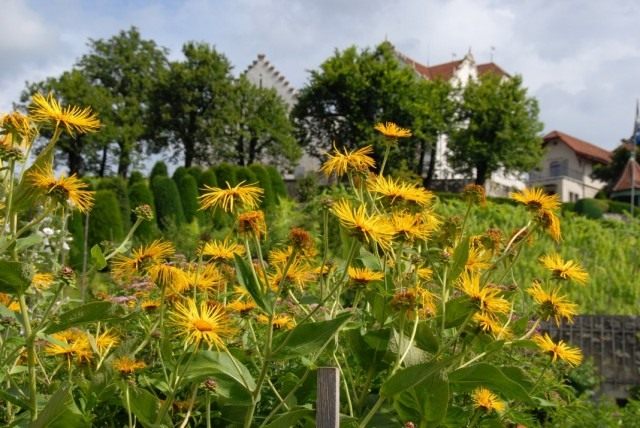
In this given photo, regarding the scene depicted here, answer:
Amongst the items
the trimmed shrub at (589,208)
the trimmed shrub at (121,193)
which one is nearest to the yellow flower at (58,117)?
the trimmed shrub at (121,193)

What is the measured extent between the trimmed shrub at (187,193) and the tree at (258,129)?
19.7 m

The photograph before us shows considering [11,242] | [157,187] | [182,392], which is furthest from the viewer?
[157,187]

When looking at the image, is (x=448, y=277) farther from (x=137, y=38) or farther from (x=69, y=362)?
(x=137, y=38)

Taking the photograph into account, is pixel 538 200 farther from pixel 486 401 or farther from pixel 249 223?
pixel 249 223

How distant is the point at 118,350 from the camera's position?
1.79 meters

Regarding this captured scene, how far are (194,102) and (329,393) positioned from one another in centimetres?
3830

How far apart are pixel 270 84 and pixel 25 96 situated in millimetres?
13420

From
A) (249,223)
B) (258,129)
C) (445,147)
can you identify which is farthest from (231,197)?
(445,147)

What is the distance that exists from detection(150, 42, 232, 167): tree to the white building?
16.8 feet

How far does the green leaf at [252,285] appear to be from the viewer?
1.54 m

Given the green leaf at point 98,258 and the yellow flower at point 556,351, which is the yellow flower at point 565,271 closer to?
the yellow flower at point 556,351

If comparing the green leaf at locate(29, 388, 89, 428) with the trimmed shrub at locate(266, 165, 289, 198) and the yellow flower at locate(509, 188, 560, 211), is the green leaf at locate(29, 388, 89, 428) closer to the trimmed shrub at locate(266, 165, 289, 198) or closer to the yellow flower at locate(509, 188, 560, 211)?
the yellow flower at locate(509, 188, 560, 211)

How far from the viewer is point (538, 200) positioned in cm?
203

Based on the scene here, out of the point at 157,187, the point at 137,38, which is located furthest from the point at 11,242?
the point at 137,38
